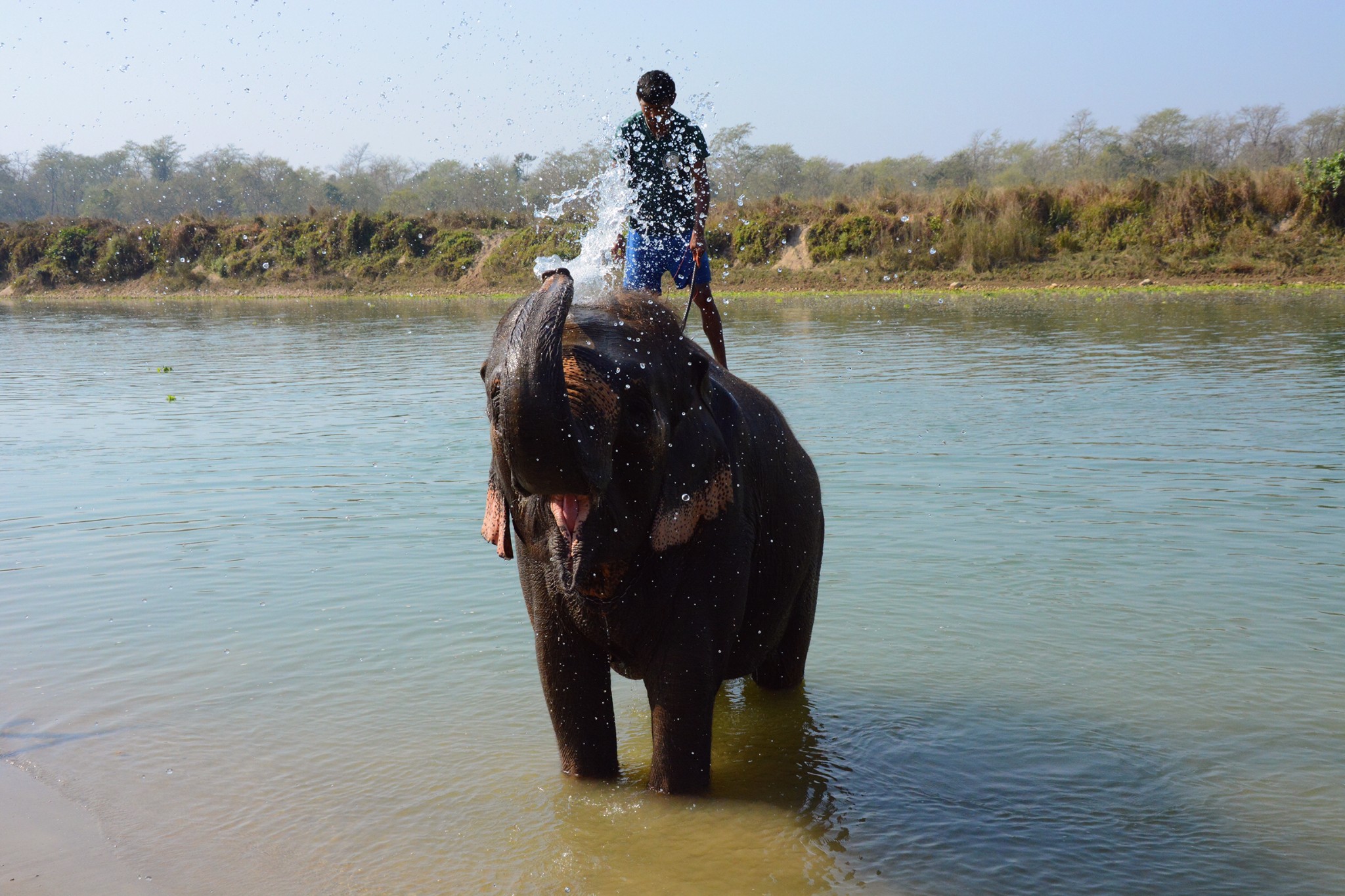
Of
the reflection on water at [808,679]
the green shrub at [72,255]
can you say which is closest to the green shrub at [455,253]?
the green shrub at [72,255]

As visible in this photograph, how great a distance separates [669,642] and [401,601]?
9.27 feet

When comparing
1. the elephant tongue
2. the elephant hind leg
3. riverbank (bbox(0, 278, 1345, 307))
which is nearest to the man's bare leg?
the elephant hind leg

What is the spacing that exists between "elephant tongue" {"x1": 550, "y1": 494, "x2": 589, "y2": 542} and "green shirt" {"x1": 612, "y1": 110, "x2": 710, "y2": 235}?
286 cm

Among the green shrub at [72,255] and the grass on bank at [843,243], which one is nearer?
the grass on bank at [843,243]

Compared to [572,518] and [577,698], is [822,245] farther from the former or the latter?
[572,518]

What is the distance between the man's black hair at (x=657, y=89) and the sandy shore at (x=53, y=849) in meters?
3.46

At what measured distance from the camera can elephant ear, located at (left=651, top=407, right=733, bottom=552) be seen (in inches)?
122

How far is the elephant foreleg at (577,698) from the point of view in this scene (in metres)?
3.48

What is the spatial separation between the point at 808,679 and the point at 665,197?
7.19 ft

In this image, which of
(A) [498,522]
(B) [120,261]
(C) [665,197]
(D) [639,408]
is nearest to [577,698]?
(A) [498,522]

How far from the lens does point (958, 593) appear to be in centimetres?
581

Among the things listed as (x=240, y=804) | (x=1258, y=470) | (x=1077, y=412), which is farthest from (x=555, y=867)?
(x=1077, y=412)

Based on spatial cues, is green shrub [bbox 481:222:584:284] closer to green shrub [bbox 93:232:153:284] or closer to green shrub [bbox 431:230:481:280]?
green shrub [bbox 431:230:481:280]

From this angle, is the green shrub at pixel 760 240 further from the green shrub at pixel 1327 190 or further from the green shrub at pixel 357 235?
the green shrub at pixel 357 235
